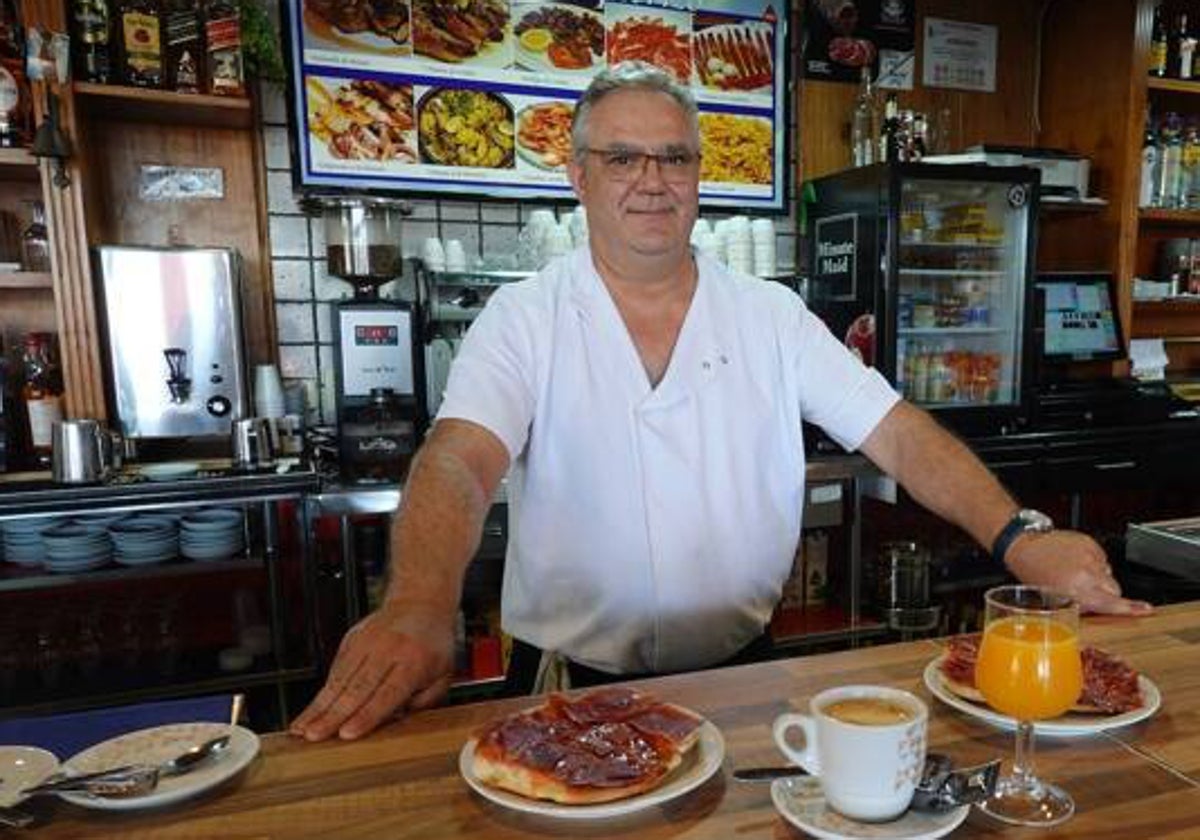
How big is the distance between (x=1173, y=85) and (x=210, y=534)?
4374 mm

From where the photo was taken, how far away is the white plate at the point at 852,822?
736 mm

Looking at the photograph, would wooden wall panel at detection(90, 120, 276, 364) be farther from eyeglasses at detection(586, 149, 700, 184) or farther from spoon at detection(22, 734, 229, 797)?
spoon at detection(22, 734, 229, 797)

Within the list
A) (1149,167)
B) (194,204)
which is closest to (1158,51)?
(1149,167)

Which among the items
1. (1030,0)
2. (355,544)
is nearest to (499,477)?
(355,544)

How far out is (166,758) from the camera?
2.95ft

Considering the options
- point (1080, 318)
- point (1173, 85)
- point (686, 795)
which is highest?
point (1173, 85)

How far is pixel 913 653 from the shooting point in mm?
1206

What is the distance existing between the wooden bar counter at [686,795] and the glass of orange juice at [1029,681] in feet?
0.08

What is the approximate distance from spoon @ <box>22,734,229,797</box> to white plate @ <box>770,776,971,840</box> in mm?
624

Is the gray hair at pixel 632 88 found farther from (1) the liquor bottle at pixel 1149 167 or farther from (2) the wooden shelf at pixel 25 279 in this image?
(1) the liquor bottle at pixel 1149 167

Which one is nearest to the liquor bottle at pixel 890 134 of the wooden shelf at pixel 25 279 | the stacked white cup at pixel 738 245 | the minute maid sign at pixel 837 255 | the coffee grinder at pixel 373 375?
the minute maid sign at pixel 837 255

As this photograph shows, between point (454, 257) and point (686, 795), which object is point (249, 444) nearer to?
point (454, 257)

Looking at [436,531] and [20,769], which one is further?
[436,531]

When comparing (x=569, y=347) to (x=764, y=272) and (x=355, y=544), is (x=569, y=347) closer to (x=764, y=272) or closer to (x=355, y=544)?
(x=355, y=544)
